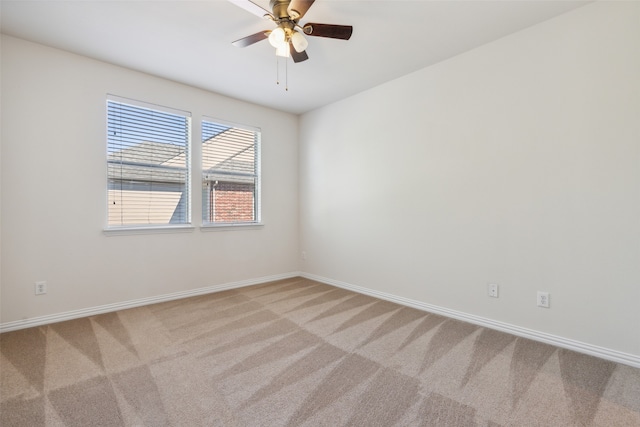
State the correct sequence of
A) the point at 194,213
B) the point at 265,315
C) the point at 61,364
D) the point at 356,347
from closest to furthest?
the point at 61,364 → the point at 356,347 → the point at 265,315 → the point at 194,213

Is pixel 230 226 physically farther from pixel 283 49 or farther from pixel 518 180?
pixel 518 180

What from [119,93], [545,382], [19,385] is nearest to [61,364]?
[19,385]

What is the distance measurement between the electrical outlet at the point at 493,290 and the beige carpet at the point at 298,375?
0.33 m

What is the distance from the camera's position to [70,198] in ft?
9.45

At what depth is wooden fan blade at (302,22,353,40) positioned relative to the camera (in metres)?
1.97

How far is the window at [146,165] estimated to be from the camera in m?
3.16

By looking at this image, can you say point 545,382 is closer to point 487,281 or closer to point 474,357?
point 474,357

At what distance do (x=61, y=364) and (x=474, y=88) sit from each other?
4038 mm

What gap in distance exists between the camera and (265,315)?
3027mm

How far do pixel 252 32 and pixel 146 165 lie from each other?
6.29ft

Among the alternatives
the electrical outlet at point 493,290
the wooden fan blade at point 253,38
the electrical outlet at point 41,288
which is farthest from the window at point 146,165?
the electrical outlet at point 493,290

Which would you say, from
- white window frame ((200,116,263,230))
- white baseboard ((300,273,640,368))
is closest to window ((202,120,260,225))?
white window frame ((200,116,263,230))

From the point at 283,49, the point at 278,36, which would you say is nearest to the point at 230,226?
the point at 283,49

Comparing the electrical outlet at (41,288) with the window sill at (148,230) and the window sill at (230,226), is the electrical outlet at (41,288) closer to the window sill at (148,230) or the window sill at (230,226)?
the window sill at (148,230)
